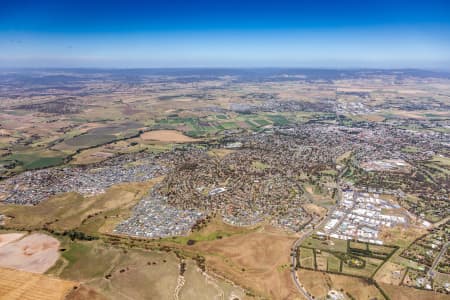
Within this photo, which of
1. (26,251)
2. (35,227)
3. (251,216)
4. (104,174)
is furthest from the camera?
(104,174)

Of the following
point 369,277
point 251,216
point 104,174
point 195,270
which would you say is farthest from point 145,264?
point 104,174

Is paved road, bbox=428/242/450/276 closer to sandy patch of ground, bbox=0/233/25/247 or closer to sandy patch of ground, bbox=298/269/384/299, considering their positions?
sandy patch of ground, bbox=298/269/384/299

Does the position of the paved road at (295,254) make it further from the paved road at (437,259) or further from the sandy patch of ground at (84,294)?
the sandy patch of ground at (84,294)

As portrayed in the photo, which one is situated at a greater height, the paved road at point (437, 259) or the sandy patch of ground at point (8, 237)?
the paved road at point (437, 259)

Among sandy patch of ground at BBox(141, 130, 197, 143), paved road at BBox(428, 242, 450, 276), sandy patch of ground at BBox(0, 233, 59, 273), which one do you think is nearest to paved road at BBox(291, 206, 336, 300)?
paved road at BBox(428, 242, 450, 276)

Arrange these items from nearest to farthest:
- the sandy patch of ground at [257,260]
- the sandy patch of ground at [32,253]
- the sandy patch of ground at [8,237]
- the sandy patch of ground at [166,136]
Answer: the sandy patch of ground at [257,260] → the sandy patch of ground at [32,253] → the sandy patch of ground at [8,237] → the sandy patch of ground at [166,136]

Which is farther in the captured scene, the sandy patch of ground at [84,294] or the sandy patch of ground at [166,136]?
the sandy patch of ground at [166,136]

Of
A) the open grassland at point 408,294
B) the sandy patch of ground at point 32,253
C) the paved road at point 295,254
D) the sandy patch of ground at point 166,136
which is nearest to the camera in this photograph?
the open grassland at point 408,294

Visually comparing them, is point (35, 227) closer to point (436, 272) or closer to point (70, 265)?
point (70, 265)

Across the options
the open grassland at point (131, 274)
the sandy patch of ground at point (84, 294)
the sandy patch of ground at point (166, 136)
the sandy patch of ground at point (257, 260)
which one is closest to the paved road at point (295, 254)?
the sandy patch of ground at point (257, 260)
